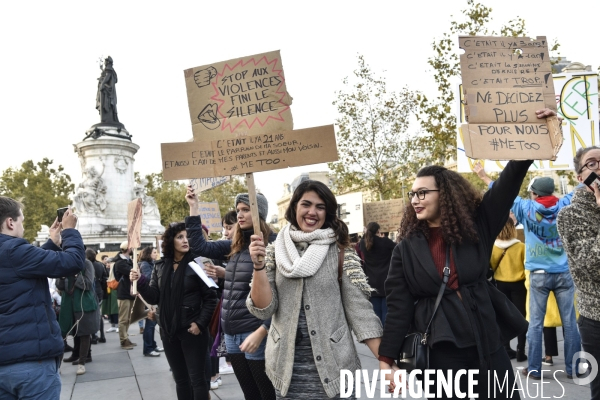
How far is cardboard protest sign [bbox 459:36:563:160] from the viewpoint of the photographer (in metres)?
3.16

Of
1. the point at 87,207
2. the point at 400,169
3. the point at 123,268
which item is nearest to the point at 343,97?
the point at 400,169

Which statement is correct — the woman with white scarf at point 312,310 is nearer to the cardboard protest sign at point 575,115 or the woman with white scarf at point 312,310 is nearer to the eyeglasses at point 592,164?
the eyeglasses at point 592,164

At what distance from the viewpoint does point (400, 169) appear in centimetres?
2197

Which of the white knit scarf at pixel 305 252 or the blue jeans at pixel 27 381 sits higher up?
→ the white knit scarf at pixel 305 252

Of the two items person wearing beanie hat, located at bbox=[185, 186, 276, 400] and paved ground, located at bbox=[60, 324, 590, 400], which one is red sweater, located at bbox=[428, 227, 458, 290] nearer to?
person wearing beanie hat, located at bbox=[185, 186, 276, 400]

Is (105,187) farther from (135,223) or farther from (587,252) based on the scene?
(587,252)

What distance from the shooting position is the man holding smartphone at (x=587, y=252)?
312 centimetres

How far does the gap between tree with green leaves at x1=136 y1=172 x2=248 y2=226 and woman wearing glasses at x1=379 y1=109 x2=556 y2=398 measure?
155 feet

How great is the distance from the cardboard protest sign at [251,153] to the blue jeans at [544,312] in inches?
130

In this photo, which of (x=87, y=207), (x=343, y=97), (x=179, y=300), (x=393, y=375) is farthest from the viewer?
(x=87, y=207)

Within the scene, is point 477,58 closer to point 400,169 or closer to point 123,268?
point 123,268

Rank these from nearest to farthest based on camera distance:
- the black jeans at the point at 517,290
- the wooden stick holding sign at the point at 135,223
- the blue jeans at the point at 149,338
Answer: the wooden stick holding sign at the point at 135,223 → the black jeans at the point at 517,290 → the blue jeans at the point at 149,338

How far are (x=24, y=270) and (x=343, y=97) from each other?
Answer: 1869 centimetres

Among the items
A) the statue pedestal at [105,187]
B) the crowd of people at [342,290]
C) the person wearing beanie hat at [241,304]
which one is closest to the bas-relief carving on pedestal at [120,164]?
the statue pedestal at [105,187]
